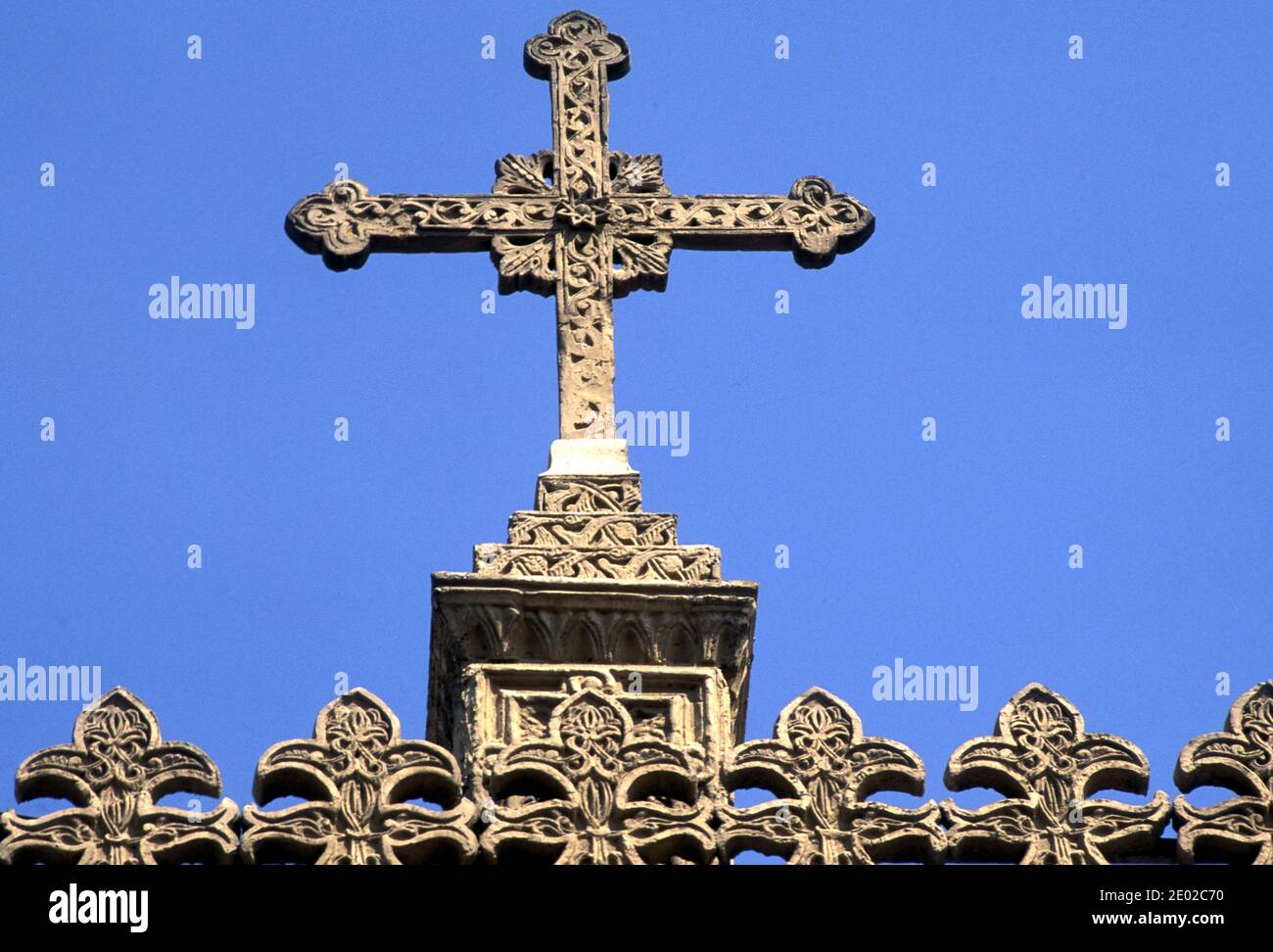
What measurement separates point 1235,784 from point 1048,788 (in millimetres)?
656

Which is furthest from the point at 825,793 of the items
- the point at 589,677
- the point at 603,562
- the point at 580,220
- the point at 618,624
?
the point at 580,220

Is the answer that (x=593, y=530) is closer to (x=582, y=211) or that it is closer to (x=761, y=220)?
(x=582, y=211)

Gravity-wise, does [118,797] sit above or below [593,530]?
below

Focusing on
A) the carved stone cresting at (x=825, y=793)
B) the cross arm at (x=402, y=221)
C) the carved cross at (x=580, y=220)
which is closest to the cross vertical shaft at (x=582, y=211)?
the carved cross at (x=580, y=220)

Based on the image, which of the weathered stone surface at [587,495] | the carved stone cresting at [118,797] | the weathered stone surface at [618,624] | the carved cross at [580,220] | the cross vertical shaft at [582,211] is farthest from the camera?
the carved cross at [580,220]

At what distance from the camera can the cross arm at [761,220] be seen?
16047 millimetres

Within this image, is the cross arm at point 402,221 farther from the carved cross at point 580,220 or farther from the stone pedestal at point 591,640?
the stone pedestal at point 591,640

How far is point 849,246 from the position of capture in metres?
16.3

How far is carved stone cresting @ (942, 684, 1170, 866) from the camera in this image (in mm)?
13227

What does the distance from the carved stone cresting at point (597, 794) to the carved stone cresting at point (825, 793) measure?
0.14 metres

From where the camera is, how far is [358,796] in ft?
43.6

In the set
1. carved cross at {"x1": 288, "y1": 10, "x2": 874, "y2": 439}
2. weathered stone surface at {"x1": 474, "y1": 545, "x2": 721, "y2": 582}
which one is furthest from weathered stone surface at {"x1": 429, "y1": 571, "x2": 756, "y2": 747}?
carved cross at {"x1": 288, "y1": 10, "x2": 874, "y2": 439}
